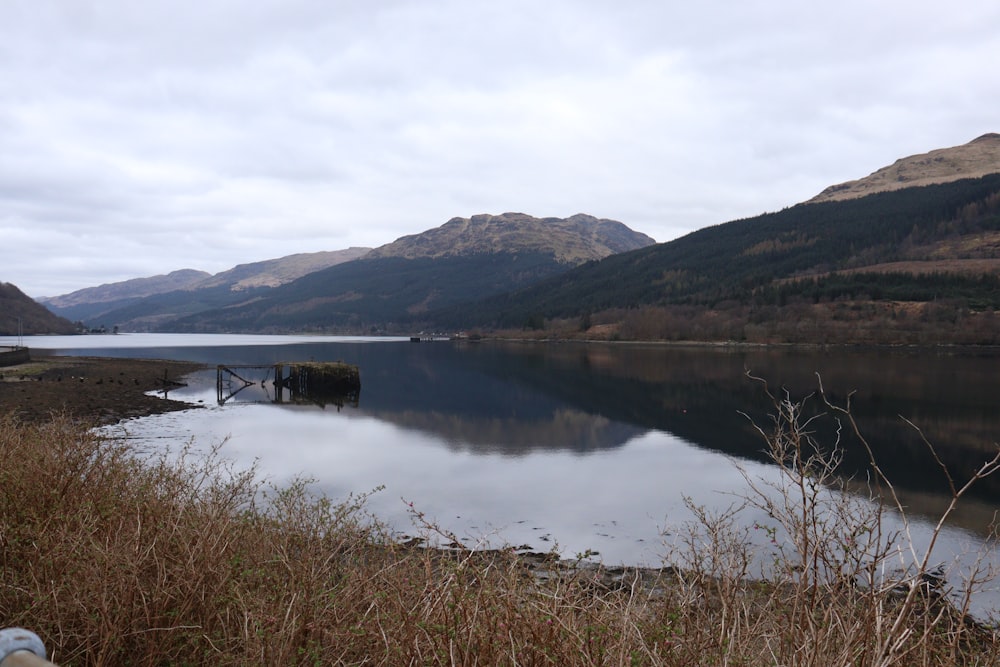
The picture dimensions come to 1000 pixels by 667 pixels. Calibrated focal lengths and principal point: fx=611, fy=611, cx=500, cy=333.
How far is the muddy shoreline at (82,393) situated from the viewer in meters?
34.0

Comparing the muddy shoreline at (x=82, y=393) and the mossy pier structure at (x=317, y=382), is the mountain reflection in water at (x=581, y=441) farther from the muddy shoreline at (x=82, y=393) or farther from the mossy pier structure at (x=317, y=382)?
the muddy shoreline at (x=82, y=393)

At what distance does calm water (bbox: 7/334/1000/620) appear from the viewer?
19.5 m

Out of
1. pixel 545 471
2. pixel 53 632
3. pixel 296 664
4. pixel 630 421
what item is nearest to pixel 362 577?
pixel 296 664

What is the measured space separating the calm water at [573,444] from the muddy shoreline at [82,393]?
2790 mm

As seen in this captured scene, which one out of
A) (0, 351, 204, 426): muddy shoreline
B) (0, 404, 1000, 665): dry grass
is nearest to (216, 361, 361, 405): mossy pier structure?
(0, 351, 204, 426): muddy shoreline

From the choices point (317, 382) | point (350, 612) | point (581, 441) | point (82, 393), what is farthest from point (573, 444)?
point (82, 393)

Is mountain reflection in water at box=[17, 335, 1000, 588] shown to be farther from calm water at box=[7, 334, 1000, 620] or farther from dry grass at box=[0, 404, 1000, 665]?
dry grass at box=[0, 404, 1000, 665]

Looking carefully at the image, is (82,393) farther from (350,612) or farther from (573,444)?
(350,612)

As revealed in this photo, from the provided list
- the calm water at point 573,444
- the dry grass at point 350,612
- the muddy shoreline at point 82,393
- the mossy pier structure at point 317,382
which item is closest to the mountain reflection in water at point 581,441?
the calm water at point 573,444

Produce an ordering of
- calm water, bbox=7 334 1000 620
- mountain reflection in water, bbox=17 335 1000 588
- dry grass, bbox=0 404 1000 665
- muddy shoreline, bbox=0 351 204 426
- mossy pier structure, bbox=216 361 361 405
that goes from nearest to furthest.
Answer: dry grass, bbox=0 404 1000 665 → calm water, bbox=7 334 1000 620 → mountain reflection in water, bbox=17 335 1000 588 → muddy shoreline, bbox=0 351 204 426 → mossy pier structure, bbox=216 361 361 405

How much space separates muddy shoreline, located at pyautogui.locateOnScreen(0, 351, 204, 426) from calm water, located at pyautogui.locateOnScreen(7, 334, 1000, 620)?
2.79 metres

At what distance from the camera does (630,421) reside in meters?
39.8

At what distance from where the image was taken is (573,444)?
3291 centimetres

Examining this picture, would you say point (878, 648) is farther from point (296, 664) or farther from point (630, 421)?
point (630, 421)
